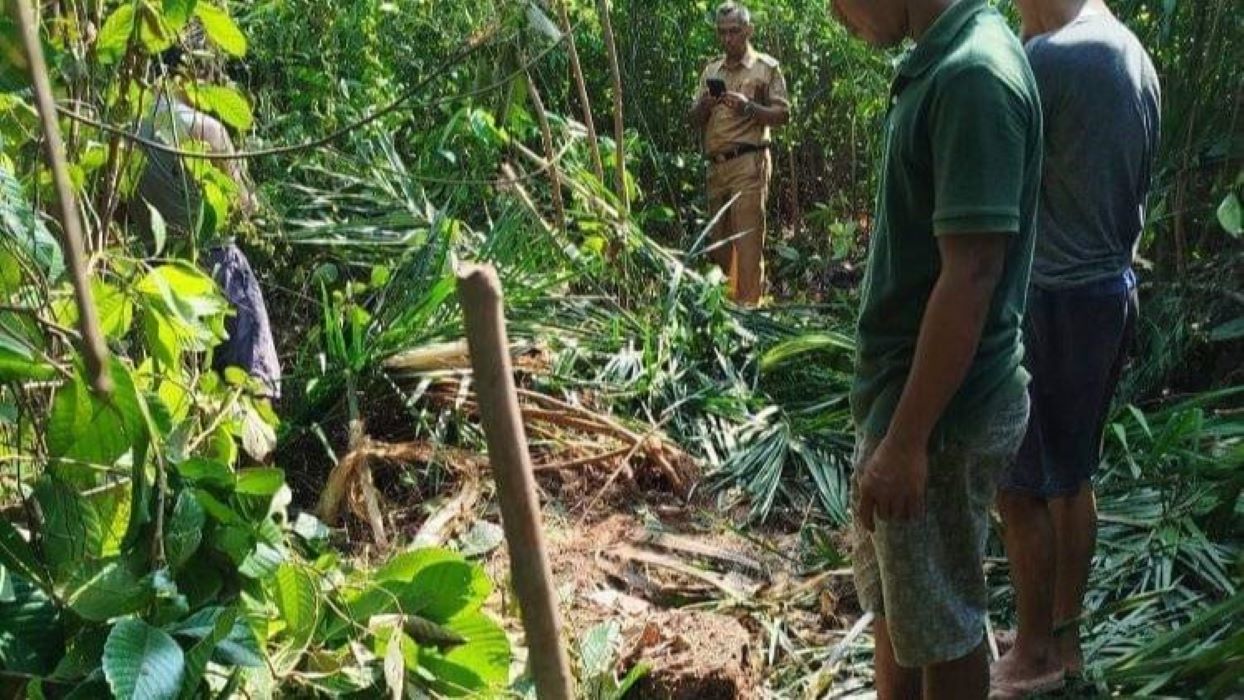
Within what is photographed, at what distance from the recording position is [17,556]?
1941 mm

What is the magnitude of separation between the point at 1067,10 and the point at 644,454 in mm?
Answer: 2086

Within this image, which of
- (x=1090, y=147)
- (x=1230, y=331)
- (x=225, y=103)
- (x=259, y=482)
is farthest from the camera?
(x=1230, y=331)

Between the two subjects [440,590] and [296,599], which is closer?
[296,599]

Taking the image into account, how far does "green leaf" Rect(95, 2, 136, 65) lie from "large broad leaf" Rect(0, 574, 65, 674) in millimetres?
862

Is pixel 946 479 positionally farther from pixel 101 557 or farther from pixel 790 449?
pixel 790 449

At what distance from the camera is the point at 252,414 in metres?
2.56

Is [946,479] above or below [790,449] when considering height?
above

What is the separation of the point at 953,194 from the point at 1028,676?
1352 millimetres

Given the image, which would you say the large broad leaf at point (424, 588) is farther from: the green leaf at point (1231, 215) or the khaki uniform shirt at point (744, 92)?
the khaki uniform shirt at point (744, 92)

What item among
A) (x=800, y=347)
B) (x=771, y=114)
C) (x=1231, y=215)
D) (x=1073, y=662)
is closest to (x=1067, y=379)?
(x=1073, y=662)

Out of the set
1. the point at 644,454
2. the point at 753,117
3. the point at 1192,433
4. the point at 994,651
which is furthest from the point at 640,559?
the point at 753,117

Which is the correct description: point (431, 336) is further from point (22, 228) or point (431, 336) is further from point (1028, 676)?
point (22, 228)

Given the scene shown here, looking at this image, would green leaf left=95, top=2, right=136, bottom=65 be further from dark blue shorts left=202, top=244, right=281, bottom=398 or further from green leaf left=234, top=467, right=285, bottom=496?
dark blue shorts left=202, top=244, right=281, bottom=398

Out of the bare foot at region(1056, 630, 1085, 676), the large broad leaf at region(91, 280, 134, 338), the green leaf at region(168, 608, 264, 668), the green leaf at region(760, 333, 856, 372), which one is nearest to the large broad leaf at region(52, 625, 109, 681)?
the green leaf at region(168, 608, 264, 668)
